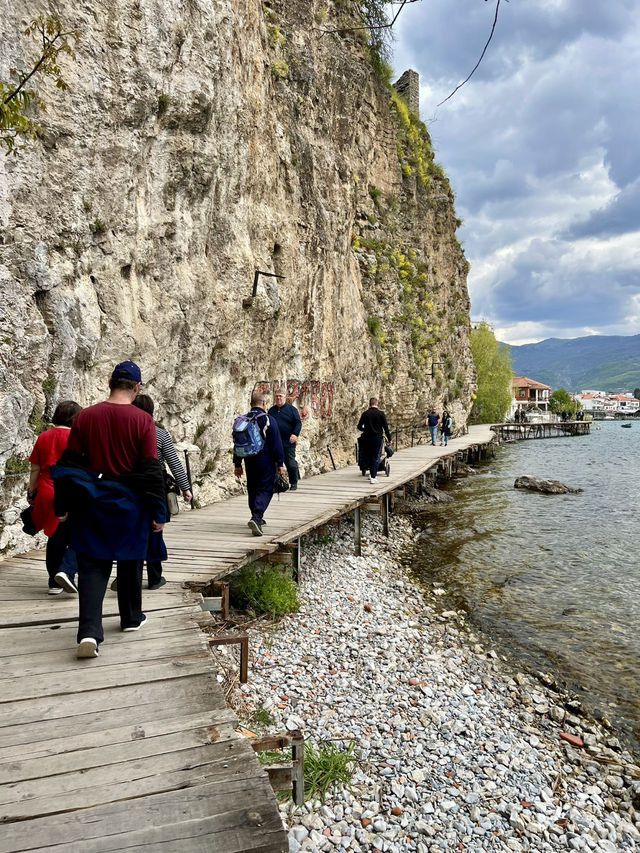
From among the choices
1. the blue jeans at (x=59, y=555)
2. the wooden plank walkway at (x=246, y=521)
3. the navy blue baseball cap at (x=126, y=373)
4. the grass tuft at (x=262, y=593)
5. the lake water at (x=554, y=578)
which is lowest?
the lake water at (x=554, y=578)

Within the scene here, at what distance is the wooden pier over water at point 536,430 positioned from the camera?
199 ft

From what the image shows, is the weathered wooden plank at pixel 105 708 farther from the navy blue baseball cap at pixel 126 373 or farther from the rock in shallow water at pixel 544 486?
the rock in shallow water at pixel 544 486

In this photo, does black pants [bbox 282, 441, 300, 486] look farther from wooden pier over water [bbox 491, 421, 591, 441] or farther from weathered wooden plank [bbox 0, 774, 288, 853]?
wooden pier over water [bbox 491, 421, 591, 441]

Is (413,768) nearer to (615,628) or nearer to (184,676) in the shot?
(184,676)

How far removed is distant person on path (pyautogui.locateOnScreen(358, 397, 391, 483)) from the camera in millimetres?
13879

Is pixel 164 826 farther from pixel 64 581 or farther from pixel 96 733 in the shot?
pixel 64 581

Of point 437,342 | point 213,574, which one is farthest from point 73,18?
point 437,342

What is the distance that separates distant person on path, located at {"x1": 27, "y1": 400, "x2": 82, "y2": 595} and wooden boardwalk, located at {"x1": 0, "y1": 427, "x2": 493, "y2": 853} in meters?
0.25

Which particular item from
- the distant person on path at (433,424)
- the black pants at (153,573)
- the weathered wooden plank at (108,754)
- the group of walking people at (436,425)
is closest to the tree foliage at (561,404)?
the group of walking people at (436,425)

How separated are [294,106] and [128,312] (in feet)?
35.1

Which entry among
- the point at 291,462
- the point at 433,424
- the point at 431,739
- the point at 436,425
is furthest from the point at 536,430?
the point at 431,739

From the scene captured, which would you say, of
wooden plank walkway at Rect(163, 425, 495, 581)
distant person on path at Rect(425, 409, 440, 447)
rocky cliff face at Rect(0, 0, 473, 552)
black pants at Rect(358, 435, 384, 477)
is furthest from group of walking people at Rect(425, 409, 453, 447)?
black pants at Rect(358, 435, 384, 477)

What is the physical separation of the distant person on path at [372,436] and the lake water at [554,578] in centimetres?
251

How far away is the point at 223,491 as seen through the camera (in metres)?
12.1
